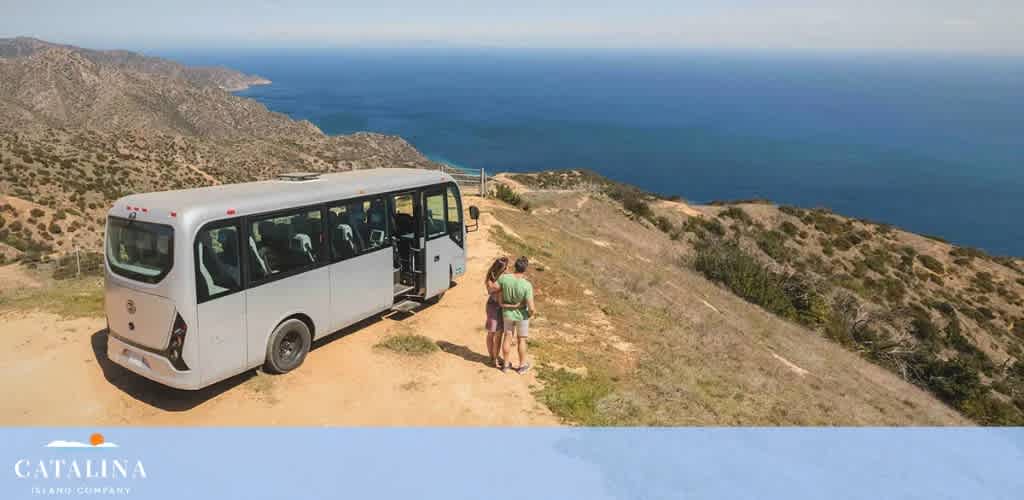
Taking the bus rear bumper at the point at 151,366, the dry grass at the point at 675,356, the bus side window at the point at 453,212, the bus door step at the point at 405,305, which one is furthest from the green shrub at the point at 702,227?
the bus rear bumper at the point at 151,366

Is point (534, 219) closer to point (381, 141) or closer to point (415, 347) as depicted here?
point (415, 347)

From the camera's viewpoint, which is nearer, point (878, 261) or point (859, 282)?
point (859, 282)

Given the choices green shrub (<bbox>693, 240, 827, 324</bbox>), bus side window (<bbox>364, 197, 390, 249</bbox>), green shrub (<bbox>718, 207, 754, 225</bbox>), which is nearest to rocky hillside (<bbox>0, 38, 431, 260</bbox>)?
green shrub (<bbox>718, 207, 754, 225</bbox>)

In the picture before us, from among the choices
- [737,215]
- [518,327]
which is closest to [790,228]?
[737,215]

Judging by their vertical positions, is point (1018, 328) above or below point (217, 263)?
below

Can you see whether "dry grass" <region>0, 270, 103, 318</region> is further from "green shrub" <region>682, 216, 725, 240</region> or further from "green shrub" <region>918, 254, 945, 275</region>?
"green shrub" <region>918, 254, 945, 275</region>

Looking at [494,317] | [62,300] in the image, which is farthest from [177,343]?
[62,300]

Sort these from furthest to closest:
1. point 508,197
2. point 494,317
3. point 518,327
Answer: point 508,197 < point 494,317 < point 518,327

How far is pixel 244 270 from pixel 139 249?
4.14 ft

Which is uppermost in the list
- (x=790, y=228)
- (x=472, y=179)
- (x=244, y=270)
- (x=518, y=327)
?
(x=244, y=270)

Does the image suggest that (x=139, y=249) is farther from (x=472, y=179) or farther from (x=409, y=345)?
(x=472, y=179)

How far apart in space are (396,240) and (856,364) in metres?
14.9

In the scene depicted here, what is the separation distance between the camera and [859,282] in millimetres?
35312

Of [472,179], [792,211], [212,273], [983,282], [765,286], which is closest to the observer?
[212,273]
